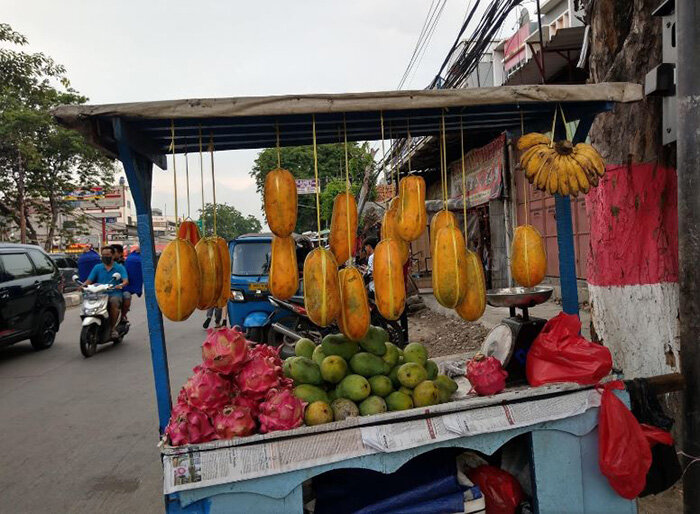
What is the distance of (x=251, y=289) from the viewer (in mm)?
6844

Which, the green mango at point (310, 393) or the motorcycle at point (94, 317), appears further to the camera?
the motorcycle at point (94, 317)

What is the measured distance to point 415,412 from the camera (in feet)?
7.38

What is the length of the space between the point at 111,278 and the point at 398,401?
7.11m

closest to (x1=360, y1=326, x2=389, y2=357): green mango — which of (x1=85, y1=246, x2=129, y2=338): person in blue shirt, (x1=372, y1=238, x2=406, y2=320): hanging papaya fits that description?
(x1=372, y1=238, x2=406, y2=320): hanging papaya

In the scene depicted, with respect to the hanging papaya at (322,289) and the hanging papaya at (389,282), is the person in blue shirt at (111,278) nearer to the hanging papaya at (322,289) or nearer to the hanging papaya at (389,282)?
the hanging papaya at (322,289)

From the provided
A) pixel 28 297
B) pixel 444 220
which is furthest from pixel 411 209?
pixel 28 297

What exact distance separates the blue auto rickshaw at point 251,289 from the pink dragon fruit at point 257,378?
4019mm

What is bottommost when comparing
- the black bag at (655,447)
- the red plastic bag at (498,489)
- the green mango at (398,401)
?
the red plastic bag at (498,489)

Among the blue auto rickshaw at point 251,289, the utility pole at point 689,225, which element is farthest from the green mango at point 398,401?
the blue auto rickshaw at point 251,289

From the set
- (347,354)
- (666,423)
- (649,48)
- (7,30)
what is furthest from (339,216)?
(7,30)

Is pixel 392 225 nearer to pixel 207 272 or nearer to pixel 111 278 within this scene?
pixel 207 272

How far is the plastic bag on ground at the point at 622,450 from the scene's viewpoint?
232cm

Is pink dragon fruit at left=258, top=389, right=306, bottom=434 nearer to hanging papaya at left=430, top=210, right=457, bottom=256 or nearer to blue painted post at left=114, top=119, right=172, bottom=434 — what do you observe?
blue painted post at left=114, top=119, right=172, bottom=434

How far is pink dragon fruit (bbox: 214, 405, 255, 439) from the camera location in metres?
2.12
